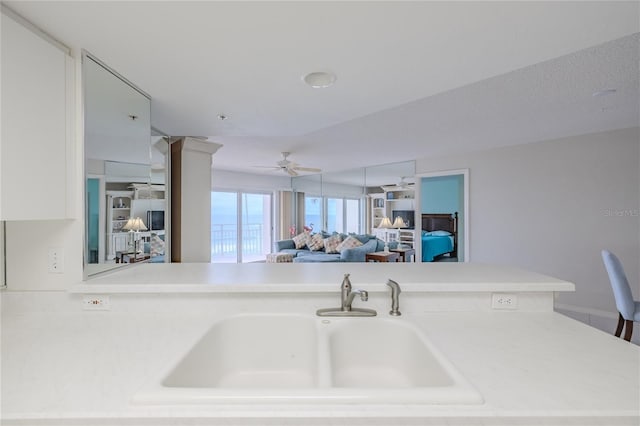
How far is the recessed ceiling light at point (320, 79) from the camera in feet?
4.92

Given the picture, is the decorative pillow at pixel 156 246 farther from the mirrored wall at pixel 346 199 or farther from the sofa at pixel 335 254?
the mirrored wall at pixel 346 199

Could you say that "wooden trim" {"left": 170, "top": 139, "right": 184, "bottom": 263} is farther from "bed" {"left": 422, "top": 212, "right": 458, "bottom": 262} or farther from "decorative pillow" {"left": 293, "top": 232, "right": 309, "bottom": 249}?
"bed" {"left": 422, "top": 212, "right": 458, "bottom": 262}

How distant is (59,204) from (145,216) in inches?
26.8

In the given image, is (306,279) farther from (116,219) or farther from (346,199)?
(346,199)

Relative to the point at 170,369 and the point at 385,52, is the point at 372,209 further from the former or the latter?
the point at 170,369

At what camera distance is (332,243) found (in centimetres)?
626

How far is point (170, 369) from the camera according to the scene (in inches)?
33.6

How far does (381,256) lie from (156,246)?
3.89 meters

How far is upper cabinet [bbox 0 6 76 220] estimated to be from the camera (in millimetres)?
1007

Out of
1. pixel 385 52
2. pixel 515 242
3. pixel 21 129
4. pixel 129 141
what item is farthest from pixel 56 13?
pixel 515 242

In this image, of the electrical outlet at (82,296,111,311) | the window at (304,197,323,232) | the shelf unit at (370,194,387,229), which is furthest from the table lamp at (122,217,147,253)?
the window at (304,197,323,232)

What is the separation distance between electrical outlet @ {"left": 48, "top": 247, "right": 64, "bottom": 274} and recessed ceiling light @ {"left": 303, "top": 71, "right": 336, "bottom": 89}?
145cm

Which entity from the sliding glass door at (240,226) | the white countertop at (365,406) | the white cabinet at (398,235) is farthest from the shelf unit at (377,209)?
the white countertop at (365,406)

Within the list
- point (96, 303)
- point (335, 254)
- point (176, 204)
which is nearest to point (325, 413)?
point (96, 303)
